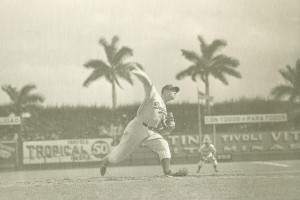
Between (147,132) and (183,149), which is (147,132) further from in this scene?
(183,149)

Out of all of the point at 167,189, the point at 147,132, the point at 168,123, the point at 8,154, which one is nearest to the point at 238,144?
the point at 8,154

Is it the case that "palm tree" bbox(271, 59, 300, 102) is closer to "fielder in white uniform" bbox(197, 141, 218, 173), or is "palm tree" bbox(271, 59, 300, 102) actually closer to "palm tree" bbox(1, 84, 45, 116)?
"fielder in white uniform" bbox(197, 141, 218, 173)

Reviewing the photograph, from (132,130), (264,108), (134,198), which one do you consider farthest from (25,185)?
(264,108)

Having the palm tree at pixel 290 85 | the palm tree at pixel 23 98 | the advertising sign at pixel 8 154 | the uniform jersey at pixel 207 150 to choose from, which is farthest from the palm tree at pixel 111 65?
the advertising sign at pixel 8 154

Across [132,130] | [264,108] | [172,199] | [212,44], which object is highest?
[212,44]

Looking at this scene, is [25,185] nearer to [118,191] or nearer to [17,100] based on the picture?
[118,191]

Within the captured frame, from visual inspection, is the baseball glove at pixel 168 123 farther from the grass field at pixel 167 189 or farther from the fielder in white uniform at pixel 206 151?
the fielder in white uniform at pixel 206 151
